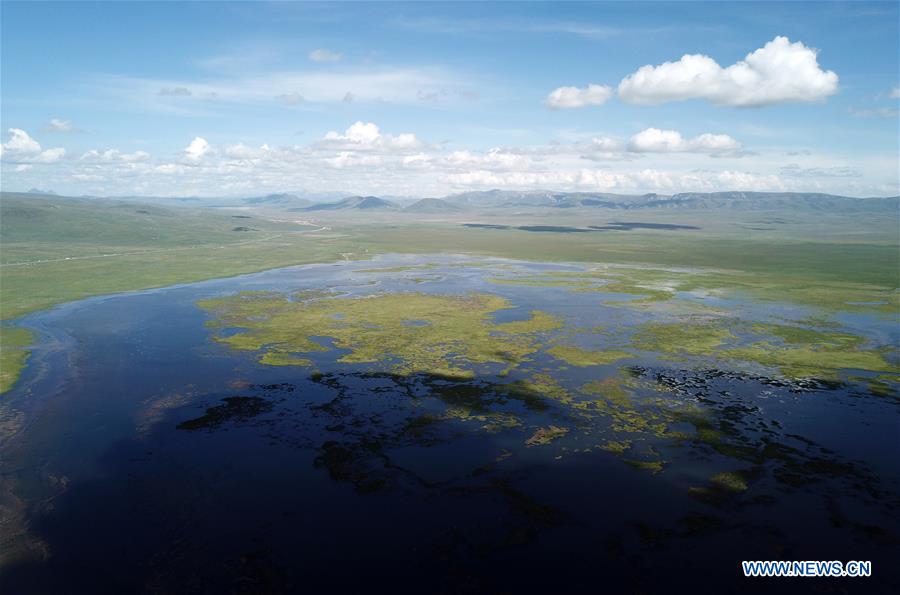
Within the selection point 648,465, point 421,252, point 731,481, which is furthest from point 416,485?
point 421,252

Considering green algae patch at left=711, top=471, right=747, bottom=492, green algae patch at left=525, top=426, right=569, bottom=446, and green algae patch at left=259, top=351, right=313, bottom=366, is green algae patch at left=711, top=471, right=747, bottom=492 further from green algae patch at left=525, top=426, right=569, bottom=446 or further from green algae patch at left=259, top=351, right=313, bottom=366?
green algae patch at left=259, top=351, right=313, bottom=366

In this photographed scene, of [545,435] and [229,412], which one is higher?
[545,435]

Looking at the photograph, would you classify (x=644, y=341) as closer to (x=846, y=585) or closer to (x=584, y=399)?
(x=584, y=399)

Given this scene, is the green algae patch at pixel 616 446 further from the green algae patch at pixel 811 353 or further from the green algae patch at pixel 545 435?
the green algae patch at pixel 811 353

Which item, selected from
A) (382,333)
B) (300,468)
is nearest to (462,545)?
(300,468)

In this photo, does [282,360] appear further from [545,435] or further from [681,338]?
[681,338]

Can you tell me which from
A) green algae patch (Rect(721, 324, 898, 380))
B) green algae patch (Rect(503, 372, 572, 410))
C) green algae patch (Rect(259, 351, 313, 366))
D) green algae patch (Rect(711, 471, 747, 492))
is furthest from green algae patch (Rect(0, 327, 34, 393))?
green algae patch (Rect(721, 324, 898, 380))
